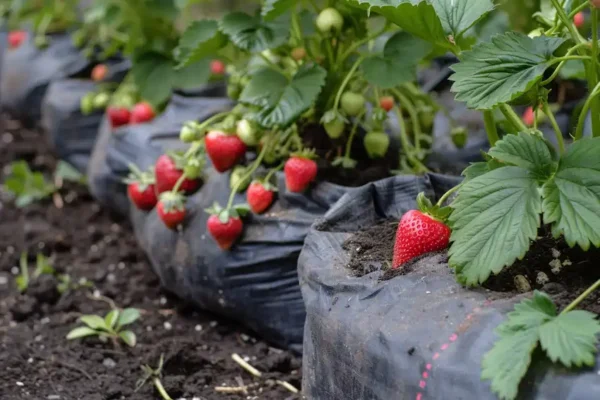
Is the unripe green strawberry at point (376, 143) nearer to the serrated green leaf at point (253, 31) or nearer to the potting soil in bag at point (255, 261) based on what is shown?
the potting soil in bag at point (255, 261)

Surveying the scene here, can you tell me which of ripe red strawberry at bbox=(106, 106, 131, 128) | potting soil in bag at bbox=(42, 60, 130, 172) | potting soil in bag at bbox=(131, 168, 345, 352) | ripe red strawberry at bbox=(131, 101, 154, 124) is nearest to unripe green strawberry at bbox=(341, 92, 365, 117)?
potting soil in bag at bbox=(131, 168, 345, 352)

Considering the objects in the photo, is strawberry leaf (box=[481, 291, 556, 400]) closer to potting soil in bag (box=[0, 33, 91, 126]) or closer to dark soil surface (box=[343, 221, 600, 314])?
dark soil surface (box=[343, 221, 600, 314])

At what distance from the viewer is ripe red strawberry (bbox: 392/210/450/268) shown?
57.6 inches

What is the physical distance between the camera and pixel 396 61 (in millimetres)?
1941

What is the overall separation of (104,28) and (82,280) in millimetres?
1367

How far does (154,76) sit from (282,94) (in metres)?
0.97

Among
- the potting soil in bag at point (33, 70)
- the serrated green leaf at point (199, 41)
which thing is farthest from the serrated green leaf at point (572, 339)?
the potting soil in bag at point (33, 70)

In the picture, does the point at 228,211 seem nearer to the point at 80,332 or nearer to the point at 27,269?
the point at 80,332

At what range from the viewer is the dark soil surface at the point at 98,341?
190 centimetres

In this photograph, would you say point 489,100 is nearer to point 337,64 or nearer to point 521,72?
point 521,72

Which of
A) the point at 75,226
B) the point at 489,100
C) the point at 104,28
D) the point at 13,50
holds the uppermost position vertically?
the point at 489,100

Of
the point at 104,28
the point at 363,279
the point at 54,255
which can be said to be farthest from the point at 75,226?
the point at 363,279

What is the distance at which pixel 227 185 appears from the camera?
216 centimetres

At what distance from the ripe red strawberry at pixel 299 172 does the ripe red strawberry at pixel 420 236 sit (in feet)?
1.62
